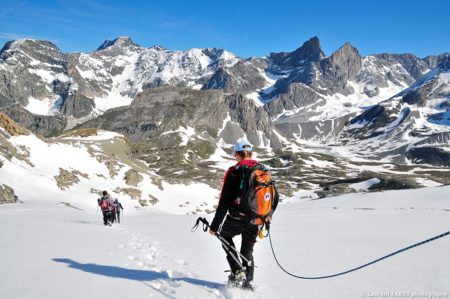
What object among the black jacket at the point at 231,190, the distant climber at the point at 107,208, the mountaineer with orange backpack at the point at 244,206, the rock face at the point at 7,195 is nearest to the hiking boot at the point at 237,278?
the mountaineer with orange backpack at the point at 244,206

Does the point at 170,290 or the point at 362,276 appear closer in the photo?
the point at 170,290

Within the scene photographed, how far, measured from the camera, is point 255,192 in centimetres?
754

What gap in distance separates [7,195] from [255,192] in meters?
39.3

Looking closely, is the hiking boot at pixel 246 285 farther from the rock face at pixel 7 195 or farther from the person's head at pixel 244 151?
the rock face at pixel 7 195

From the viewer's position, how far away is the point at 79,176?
6097 centimetres

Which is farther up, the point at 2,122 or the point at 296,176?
the point at 2,122

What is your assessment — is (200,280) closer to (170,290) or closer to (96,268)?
(170,290)

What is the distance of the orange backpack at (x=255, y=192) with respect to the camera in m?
7.52

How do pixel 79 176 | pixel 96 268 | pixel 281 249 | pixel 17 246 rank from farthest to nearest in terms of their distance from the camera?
pixel 79 176 → pixel 281 249 → pixel 17 246 → pixel 96 268

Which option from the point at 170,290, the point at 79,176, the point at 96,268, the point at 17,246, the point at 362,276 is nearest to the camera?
the point at 170,290

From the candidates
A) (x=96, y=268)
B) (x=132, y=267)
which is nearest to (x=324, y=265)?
(x=132, y=267)

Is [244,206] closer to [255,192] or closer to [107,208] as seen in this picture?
[255,192]

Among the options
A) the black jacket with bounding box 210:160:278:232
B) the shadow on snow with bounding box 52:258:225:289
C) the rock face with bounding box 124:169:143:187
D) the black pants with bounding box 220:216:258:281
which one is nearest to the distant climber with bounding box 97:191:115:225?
the shadow on snow with bounding box 52:258:225:289

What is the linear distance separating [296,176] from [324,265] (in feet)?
546
